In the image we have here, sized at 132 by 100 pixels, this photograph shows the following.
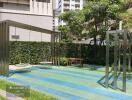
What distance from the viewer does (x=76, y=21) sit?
28.8 meters

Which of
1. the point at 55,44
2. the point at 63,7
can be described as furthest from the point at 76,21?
the point at 63,7

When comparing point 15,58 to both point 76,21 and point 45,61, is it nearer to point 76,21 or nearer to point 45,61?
point 45,61

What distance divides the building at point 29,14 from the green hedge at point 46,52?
189 inches

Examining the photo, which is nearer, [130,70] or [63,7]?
[130,70]

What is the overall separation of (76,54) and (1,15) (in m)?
9.97

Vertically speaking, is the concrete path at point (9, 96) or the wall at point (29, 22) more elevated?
the wall at point (29, 22)

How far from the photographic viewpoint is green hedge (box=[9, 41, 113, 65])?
28828mm

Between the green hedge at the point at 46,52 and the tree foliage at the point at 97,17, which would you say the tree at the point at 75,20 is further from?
the green hedge at the point at 46,52

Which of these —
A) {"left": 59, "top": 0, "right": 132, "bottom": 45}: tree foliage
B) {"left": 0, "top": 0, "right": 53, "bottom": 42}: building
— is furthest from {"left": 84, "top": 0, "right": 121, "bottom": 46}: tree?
{"left": 0, "top": 0, "right": 53, "bottom": 42}: building

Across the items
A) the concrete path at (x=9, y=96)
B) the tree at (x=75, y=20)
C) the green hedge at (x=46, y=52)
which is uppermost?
the tree at (x=75, y=20)

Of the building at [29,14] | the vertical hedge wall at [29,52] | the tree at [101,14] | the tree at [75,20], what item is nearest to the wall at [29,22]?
the building at [29,14]

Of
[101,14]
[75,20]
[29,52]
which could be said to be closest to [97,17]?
[101,14]

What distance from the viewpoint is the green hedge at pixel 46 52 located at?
28.8 metres

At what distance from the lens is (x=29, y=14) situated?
38406mm
